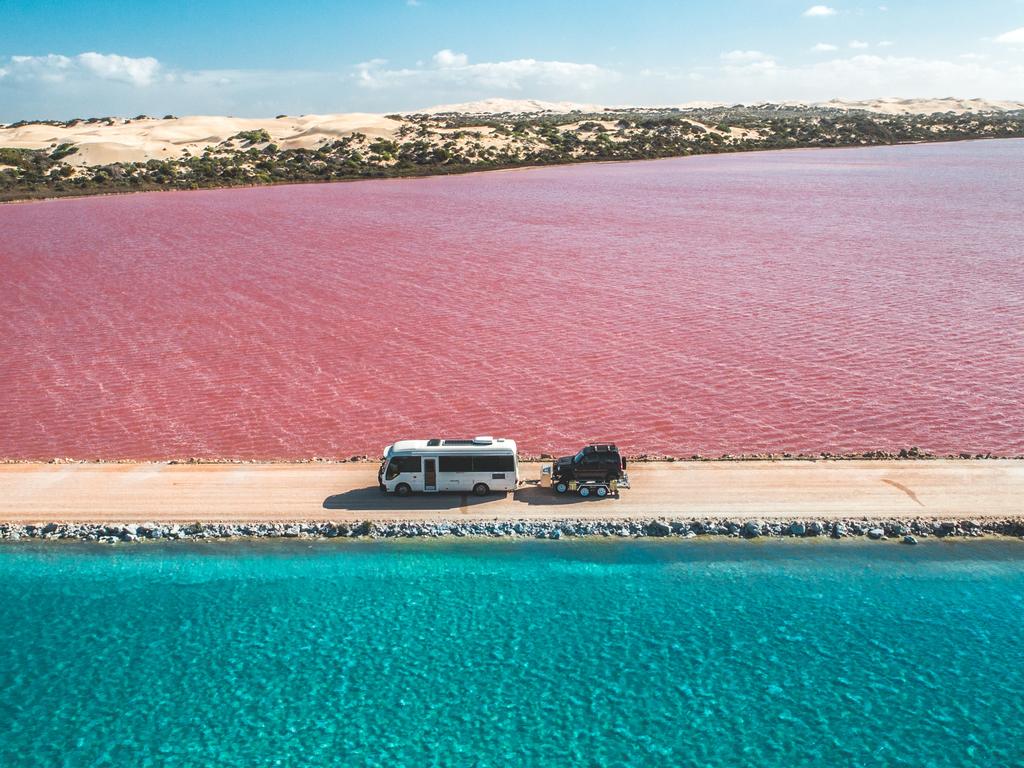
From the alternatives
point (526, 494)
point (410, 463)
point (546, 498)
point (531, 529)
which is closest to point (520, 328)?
point (526, 494)

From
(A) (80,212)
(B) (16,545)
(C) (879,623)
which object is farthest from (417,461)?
(A) (80,212)

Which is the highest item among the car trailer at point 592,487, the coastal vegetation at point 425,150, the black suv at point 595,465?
the coastal vegetation at point 425,150

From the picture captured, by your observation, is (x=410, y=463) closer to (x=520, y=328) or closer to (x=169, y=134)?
(x=520, y=328)

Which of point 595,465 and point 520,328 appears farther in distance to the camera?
point 520,328

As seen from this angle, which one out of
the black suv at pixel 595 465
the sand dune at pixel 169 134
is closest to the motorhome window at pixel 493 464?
the black suv at pixel 595 465

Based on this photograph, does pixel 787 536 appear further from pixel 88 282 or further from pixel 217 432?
pixel 88 282

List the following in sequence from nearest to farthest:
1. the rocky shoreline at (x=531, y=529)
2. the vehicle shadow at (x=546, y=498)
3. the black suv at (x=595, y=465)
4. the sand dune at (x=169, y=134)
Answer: the rocky shoreline at (x=531, y=529) < the black suv at (x=595, y=465) < the vehicle shadow at (x=546, y=498) < the sand dune at (x=169, y=134)

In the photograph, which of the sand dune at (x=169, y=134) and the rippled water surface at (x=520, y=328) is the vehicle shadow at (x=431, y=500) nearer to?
the rippled water surface at (x=520, y=328)
